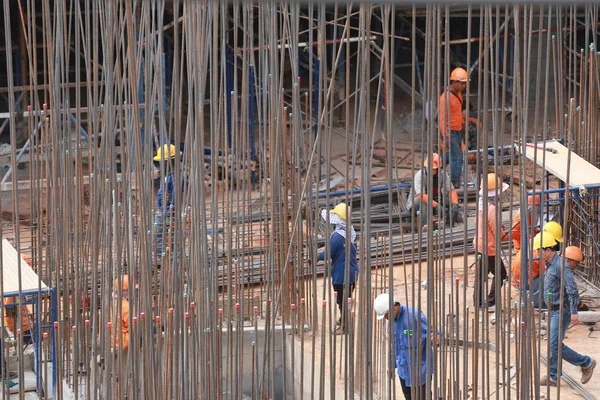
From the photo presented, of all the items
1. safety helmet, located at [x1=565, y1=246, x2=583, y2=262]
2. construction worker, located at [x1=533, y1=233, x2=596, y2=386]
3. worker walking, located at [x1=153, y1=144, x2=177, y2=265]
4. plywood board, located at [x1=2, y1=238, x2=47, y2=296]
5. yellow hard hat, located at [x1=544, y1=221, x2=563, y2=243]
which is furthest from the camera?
safety helmet, located at [x1=565, y1=246, x2=583, y2=262]

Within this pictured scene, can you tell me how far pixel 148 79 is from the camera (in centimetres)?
419

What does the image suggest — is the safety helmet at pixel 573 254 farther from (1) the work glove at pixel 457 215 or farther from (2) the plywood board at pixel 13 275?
(2) the plywood board at pixel 13 275

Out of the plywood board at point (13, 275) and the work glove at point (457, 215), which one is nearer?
the plywood board at point (13, 275)

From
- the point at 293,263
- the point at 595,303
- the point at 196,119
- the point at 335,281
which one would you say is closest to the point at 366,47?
the point at 196,119

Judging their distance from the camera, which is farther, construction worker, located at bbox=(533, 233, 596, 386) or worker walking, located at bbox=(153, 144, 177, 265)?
construction worker, located at bbox=(533, 233, 596, 386)

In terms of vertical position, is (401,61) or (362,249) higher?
(401,61)

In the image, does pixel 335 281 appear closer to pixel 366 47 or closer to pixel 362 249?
pixel 362 249

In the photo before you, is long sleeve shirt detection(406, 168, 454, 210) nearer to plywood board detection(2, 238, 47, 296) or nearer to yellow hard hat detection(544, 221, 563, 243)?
yellow hard hat detection(544, 221, 563, 243)

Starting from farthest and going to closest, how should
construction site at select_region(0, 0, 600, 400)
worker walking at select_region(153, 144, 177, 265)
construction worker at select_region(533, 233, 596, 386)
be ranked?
construction worker at select_region(533, 233, 596, 386), worker walking at select_region(153, 144, 177, 265), construction site at select_region(0, 0, 600, 400)

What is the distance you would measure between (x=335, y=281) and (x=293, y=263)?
809 mm

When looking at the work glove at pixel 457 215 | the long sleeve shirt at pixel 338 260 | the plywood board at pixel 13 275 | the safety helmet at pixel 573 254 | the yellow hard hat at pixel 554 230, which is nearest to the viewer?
the plywood board at pixel 13 275

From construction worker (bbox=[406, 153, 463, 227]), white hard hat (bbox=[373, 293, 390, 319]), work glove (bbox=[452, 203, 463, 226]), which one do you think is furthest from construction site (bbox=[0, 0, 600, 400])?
work glove (bbox=[452, 203, 463, 226])

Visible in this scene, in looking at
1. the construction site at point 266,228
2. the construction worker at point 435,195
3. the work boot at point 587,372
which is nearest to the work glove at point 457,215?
the construction worker at point 435,195

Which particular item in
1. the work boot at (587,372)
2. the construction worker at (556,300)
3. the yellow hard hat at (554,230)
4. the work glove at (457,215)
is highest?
the yellow hard hat at (554,230)
